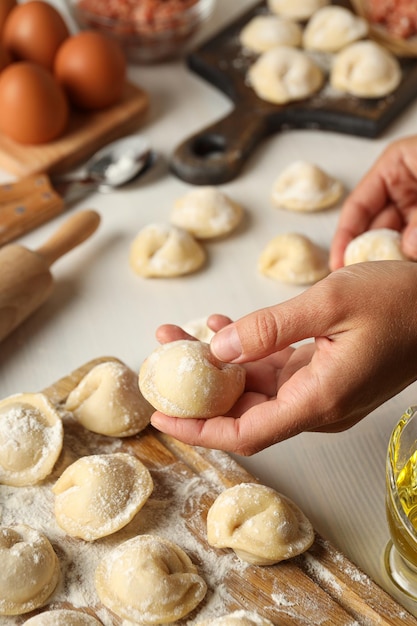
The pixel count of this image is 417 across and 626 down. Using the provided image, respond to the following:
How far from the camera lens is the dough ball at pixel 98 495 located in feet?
3.50

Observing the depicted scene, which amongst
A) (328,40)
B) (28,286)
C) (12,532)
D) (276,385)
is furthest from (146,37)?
(12,532)

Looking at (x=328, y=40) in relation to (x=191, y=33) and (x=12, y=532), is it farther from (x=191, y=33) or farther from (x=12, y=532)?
(x=12, y=532)

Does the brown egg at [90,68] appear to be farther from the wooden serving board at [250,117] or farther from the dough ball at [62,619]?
the dough ball at [62,619]

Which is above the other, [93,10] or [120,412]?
[93,10]

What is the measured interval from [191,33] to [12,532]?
1526 mm

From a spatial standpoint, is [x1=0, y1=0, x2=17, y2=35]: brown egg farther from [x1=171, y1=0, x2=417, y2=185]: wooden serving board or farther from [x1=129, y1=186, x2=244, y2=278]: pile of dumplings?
[x1=129, y1=186, x2=244, y2=278]: pile of dumplings

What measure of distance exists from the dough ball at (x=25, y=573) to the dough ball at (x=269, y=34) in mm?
1472

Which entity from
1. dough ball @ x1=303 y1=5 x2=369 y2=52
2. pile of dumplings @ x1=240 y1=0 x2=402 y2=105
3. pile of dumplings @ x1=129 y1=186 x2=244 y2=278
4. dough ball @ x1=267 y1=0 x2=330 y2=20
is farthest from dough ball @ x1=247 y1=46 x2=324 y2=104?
pile of dumplings @ x1=129 y1=186 x2=244 y2=278

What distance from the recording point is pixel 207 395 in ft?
3.59

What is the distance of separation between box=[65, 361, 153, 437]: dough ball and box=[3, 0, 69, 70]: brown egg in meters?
1.00

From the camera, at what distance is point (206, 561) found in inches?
41.9

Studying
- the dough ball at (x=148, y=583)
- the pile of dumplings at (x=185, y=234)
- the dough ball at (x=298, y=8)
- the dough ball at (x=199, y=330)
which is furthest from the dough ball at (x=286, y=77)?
the dough ball at (x=148, y=583)

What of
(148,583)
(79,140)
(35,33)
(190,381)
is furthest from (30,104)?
(148,583)

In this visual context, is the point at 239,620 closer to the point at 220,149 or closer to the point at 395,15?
the point at 220,149
